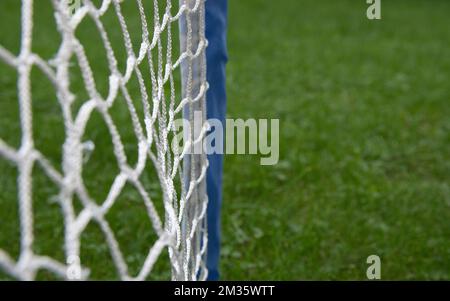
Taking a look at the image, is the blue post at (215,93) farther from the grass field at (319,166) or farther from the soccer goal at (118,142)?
the grass field at (319,166)

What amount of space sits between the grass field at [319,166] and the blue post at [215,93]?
0.29m

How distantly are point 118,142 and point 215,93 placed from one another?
764 millimetres

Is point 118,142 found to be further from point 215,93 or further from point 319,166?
point 319,166

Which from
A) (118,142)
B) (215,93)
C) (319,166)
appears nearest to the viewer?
(118,142)

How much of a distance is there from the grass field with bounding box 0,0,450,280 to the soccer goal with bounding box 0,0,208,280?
1.7 inches

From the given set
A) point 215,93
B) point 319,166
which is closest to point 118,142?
point 215,93

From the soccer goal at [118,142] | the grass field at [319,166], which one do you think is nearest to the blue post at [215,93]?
the soccer goal at [118,142]

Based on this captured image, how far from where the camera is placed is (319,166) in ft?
8.65

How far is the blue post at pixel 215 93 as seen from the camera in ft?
4.91

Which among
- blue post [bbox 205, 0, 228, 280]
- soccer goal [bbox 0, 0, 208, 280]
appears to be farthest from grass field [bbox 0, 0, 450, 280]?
blue post [bbox 205, 0, 228, 280]

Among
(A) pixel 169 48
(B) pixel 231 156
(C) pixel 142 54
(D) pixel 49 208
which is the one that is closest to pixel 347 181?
(B) pixel 231 156

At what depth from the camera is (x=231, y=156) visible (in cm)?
267

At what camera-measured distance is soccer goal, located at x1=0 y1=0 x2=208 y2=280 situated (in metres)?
0.65

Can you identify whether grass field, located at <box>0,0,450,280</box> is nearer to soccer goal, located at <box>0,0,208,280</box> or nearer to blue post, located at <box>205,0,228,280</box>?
soccer goal, located at <box>0,0,208,280</box>
